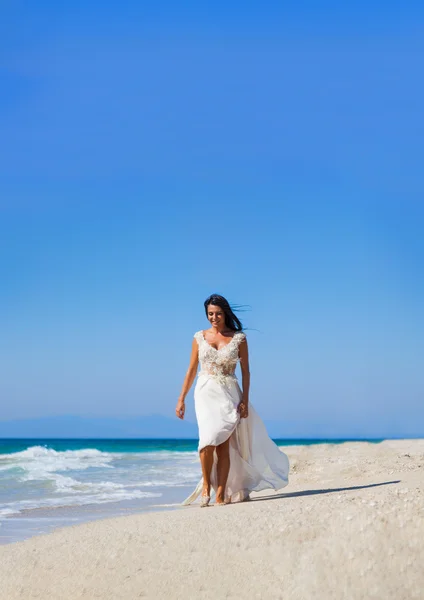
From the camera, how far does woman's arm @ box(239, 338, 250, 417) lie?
7555mm

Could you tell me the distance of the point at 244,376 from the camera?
7613 mm

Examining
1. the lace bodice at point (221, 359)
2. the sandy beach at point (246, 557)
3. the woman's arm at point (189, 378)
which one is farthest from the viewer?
the woman's arm at point (189, 378)

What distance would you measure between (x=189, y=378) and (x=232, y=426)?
2.49 ft

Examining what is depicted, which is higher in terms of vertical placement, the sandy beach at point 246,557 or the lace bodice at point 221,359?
the lace bodice at point 221,359

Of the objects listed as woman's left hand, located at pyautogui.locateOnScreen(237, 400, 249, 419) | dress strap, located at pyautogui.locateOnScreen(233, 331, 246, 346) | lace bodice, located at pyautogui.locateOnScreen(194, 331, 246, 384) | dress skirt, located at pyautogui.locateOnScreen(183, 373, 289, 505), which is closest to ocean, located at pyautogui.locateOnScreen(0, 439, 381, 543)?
dress skirt, located at pyautogui.locateOnScreen(183, 373, 289, 505)

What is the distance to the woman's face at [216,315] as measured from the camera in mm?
7578

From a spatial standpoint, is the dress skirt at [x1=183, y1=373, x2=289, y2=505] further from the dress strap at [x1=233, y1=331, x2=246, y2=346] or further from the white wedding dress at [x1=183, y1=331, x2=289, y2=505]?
the dress strap at [x1=233, y1=331, x2=246, y2=346]

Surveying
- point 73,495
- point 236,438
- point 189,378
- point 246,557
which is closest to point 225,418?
point 236,438

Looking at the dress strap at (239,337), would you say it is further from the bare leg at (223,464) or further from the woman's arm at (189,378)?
the bare leg at (223,464)

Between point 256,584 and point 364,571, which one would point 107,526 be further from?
point 364,571

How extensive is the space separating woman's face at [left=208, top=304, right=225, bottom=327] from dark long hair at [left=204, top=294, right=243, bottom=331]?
4 cm

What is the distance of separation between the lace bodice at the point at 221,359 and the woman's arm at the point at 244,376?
6 centimetres

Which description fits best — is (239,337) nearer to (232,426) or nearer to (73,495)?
(232,426)

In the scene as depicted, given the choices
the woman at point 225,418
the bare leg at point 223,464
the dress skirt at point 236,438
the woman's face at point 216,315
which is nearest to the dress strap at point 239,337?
the woman at point 225,418
